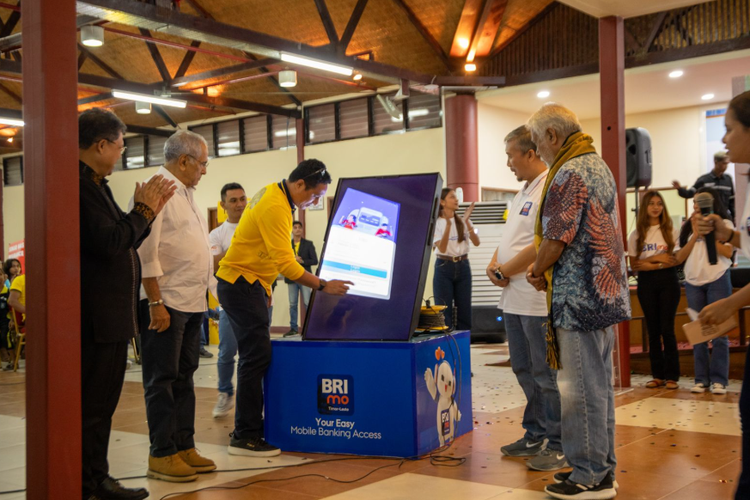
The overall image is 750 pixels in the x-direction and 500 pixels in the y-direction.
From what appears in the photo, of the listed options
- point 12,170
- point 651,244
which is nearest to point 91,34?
point 651,244

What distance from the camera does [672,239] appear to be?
6344 mm

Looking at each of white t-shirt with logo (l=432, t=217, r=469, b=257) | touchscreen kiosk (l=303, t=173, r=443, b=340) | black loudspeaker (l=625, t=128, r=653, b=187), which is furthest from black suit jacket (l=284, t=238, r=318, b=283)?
touchscreen kiosk (l=303, t=173, r=443, b=340)

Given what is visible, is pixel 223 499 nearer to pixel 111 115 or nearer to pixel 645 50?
pixel 111 115

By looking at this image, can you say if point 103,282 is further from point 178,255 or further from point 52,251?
point 178,255

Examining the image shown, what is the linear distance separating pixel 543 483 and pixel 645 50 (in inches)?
364

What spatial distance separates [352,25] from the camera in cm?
1138

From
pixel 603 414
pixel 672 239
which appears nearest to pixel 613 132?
pixel 672 239

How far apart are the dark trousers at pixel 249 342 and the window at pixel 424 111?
31.7 feet

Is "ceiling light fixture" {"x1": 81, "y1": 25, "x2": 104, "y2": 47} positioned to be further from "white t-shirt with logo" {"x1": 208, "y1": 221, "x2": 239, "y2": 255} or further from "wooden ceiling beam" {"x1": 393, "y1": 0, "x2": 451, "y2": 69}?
"wooden ceiling beam" {"x1": 393, "y1": 0, "x2": 451, "y2": 69}

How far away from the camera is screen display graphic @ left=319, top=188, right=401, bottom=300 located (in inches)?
173

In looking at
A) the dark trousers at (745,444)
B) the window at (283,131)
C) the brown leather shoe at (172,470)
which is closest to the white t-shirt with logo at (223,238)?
the brown leather shoe at (172,470)

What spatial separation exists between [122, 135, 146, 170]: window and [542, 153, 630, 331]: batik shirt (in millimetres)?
15703

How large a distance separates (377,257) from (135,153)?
14614 millimetres

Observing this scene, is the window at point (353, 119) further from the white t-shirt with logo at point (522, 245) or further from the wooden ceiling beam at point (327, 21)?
the white t-shirt with logo at point (522, 245)
